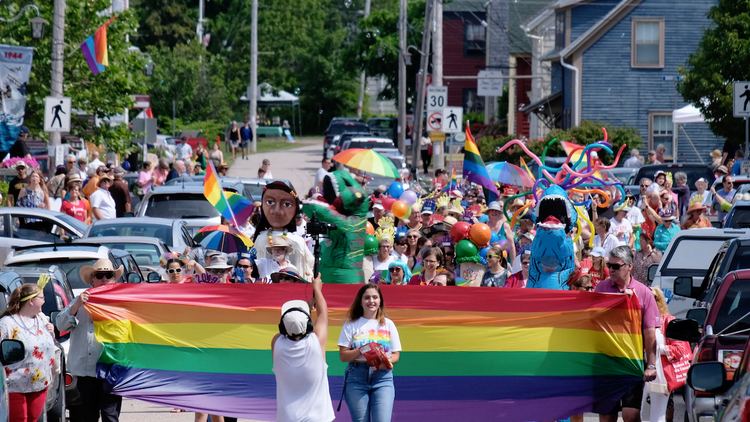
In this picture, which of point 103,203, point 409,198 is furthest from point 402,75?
point 409,198

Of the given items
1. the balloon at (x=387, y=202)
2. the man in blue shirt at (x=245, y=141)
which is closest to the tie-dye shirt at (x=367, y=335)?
the balloon at (x=387, y=202)

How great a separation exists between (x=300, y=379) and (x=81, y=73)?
21965 mm

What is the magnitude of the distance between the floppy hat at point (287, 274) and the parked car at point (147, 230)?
23.8 ft

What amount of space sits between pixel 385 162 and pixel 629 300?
9.26 feet

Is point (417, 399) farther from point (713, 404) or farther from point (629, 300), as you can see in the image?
point (713, 404)

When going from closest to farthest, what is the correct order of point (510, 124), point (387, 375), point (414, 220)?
1. point (387, 375)
2. point (414, 220)
3. point (510, 124)

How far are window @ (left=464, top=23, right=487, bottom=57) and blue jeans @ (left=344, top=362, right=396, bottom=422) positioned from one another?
2250 inches

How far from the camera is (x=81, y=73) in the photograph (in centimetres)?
2764

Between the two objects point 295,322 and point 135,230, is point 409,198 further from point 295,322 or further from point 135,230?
point 295,322

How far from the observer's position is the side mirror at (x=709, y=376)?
5641 millimetres

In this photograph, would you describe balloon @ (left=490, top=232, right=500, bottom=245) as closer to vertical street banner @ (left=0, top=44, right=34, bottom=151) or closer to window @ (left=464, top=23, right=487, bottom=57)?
vertical street banner @ (left=0, top=44, right=34, bottom=151)

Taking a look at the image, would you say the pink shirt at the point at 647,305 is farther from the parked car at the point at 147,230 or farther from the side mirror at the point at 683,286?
the parked car at the point at 147,230

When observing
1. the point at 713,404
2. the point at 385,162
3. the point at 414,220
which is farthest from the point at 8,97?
the point at 713,404

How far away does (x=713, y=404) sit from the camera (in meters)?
6.73
